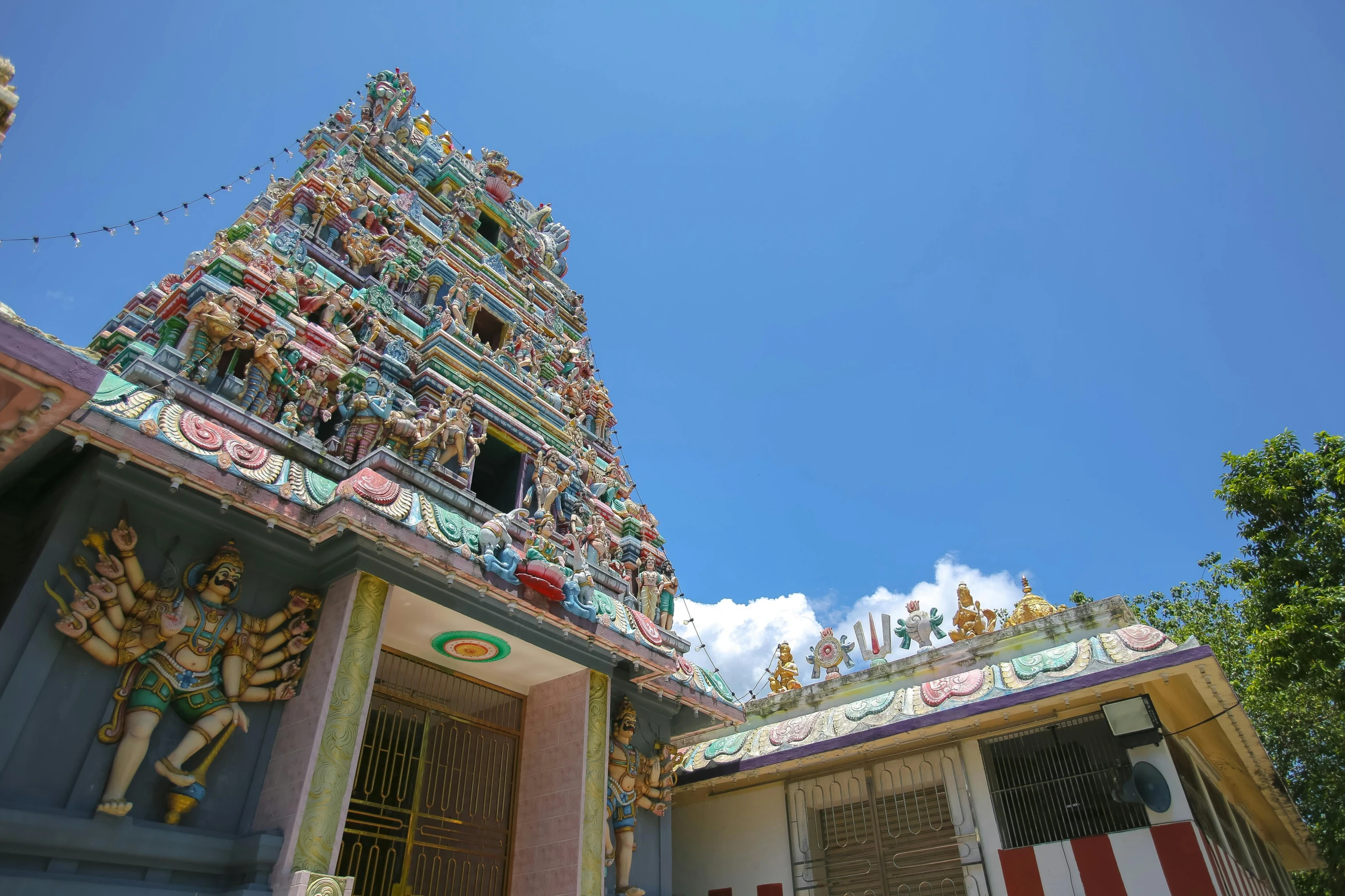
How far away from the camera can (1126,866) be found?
9.16 metres

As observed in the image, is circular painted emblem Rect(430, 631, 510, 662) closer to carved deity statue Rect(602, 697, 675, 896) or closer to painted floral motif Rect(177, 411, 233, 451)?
carved deity statue Rect(602, 697, 675, 896)

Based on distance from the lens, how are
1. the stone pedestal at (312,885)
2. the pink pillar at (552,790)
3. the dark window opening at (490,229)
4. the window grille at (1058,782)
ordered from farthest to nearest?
the dark window opening at (490,229)
the window grille at (1058,782)
the pink pillar at (552,790)
the stone pedestal at (312,885)

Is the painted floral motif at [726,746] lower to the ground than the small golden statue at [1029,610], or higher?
lower

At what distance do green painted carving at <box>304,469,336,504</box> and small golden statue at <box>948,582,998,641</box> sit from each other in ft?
34.0

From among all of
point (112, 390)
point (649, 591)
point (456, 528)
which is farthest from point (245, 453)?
point (649, 591)

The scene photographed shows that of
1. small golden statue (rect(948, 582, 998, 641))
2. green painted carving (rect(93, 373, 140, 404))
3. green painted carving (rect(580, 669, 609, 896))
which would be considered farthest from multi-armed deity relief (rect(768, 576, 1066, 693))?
green painted carving (rect(93, 373, 140, 404))

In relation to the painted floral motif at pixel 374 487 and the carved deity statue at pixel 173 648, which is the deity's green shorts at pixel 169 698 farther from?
the painted floral motif at pixel 374 487

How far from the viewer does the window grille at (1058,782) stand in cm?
990

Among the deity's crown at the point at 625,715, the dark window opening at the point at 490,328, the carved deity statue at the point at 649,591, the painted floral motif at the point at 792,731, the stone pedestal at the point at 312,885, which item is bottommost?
the stone pedestal at the point at 312,885

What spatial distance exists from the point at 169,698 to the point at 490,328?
10222mm

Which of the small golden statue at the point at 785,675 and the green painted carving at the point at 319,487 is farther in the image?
the small golden statue at the point at 785,675

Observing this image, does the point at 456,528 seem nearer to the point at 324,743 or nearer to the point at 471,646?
the point at 471,646

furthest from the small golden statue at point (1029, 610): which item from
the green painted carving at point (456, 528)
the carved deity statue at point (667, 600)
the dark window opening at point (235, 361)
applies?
the dark window opening at point (235, 361)

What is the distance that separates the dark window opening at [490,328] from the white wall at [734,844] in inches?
379
